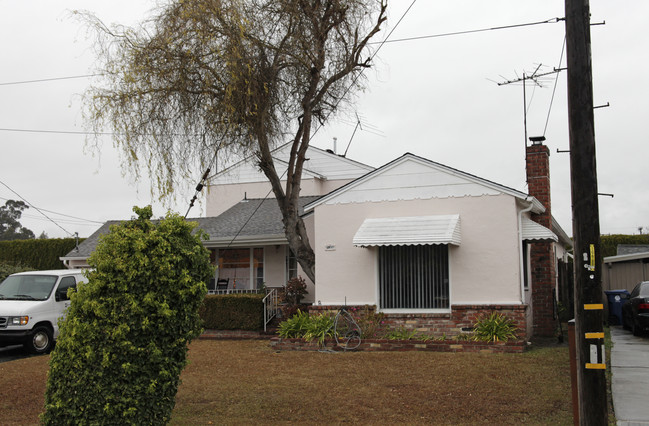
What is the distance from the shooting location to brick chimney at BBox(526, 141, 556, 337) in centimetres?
1577

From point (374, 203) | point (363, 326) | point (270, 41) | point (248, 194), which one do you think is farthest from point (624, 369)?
point (248, 194)

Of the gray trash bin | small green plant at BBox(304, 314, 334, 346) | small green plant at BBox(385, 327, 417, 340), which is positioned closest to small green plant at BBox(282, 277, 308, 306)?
small green plant at BBox(304, 314, 334, 346)

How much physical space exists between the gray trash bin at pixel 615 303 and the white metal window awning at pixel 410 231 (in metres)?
8.34

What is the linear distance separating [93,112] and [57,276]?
4074mm

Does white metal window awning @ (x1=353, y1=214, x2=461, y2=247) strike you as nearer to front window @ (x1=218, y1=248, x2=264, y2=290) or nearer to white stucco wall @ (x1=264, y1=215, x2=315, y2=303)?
white stucco wall @ (x1=264, y1=215, x2=315, y2=303)

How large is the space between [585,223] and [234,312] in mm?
12169

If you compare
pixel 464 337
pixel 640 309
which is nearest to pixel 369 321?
pixel 464 337

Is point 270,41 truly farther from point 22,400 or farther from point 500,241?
point 22,400

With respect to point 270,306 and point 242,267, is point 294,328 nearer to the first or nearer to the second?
point 270,306

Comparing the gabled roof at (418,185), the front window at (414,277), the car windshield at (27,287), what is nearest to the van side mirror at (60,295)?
the car windshield at (27,287)

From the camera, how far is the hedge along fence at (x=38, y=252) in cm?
2866

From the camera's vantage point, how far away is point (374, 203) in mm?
15188

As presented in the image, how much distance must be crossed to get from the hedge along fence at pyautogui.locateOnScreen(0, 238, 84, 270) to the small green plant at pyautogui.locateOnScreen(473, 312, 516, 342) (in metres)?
21.0

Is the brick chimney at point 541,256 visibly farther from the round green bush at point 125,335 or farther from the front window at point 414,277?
the round green bush at point 125,335
